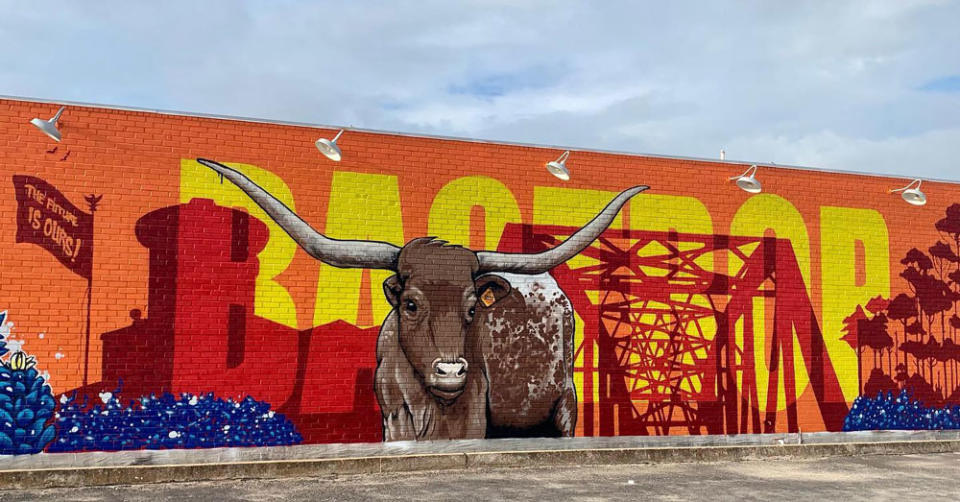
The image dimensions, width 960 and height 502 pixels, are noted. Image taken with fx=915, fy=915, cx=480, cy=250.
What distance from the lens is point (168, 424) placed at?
37.0 ft

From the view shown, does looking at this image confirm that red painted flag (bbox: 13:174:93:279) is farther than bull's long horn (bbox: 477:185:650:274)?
No

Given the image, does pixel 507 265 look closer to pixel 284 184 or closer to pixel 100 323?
pixel 284 184

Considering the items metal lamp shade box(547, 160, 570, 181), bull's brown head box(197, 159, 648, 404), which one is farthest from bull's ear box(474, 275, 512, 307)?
metal lamp shade box(547, 160, 570, 181)

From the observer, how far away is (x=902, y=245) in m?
14.9

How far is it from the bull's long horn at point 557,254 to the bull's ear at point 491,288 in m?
0.13

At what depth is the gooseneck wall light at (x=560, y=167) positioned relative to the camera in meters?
12.9

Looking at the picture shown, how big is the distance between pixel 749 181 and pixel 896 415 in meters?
4.65

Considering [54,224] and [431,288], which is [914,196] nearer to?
[431,288]

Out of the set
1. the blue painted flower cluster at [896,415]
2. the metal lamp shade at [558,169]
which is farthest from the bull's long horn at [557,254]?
the blue painted flower cluster at [896,415]

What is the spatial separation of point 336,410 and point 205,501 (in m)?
2.45

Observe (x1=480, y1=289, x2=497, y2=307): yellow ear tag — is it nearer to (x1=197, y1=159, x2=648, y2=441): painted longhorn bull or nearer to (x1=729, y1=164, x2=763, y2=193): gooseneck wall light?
(x1=197, y1=159, x2=648, y2=441): painted longhorn bull

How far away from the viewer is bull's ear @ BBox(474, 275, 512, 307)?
12688mm

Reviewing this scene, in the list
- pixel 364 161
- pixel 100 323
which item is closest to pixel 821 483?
pixel 364 161

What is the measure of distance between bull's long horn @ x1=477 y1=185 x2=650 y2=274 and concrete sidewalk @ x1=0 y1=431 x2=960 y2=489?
7.90ft
